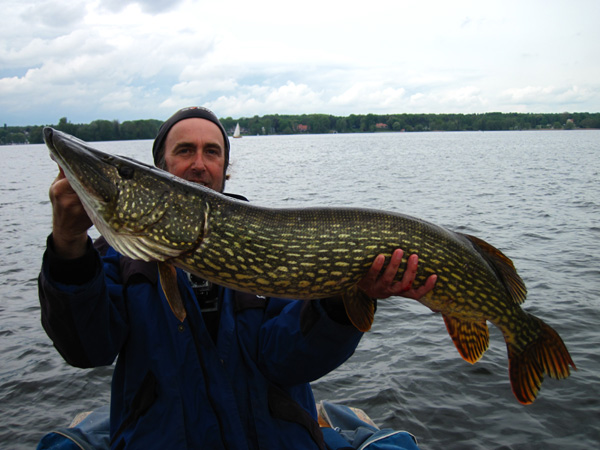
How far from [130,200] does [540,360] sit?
2188 mm

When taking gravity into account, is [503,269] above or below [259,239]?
below

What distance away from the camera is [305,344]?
2117 mm

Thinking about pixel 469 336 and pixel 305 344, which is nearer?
pixel 305 344

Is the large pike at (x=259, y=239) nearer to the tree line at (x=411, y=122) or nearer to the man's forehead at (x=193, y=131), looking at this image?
the man's forehead at (x=193, y=131)

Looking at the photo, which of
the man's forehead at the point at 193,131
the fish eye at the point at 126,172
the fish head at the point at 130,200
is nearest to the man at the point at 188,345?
the fish head at the point at 130,200

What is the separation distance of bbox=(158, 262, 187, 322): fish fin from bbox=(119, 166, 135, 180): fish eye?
419 mm

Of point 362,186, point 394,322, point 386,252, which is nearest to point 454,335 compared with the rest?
point 386,252

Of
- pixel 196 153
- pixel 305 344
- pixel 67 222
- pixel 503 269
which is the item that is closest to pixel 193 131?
pixel 196 153

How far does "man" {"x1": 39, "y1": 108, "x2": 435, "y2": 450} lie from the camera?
6.32ft

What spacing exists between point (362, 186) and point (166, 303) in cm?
1583

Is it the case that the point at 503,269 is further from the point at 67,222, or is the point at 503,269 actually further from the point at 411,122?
the point at 411,122

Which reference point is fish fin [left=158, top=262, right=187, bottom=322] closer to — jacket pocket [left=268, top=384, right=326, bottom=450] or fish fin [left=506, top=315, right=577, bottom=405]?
jacket pocket [left=268, top=384, right=326, bottom=450]

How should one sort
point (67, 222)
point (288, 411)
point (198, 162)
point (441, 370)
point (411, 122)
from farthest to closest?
point (411, 122)
point (441, 370)
point (198, 162)
point (288, 411)
point (67, 222)

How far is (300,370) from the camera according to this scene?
215cm
